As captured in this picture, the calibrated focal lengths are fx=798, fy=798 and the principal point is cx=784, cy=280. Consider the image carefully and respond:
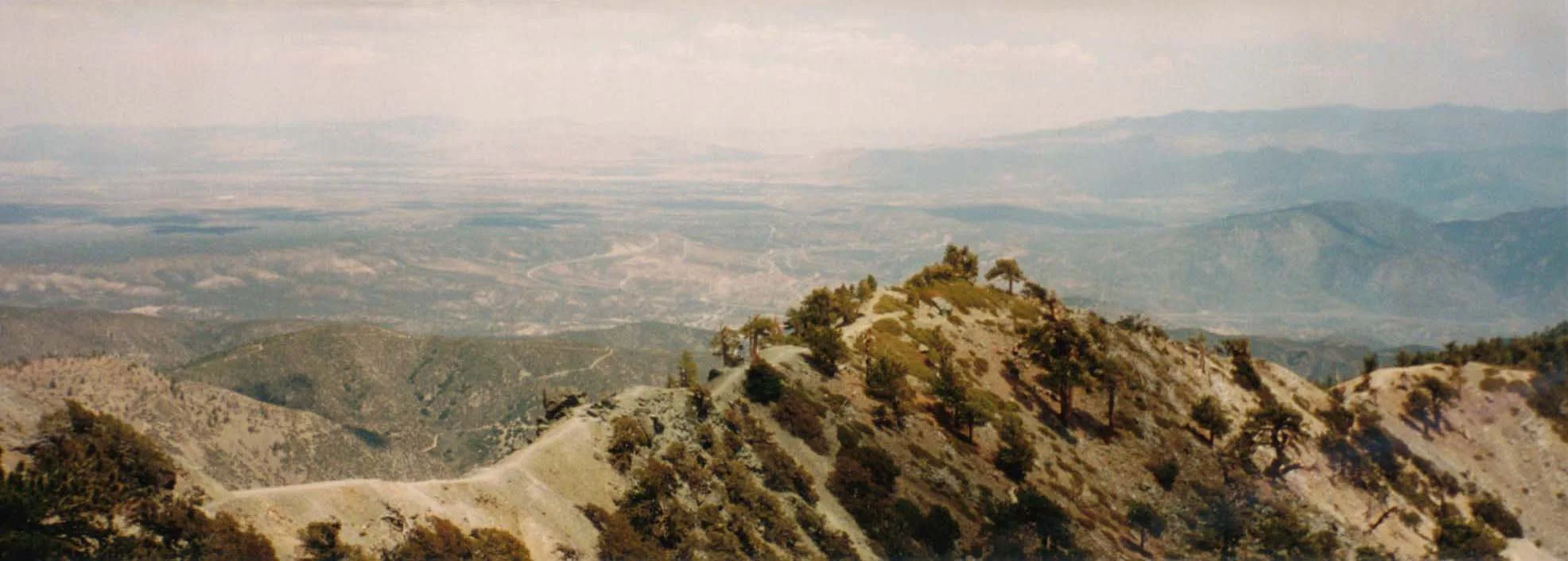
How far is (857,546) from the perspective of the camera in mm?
45875

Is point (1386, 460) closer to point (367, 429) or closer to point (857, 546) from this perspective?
point (857, 546)

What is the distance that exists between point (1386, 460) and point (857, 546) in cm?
7227

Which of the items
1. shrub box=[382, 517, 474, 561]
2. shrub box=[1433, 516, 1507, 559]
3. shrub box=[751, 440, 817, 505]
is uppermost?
shrub box=[382, 517, 474, 561]

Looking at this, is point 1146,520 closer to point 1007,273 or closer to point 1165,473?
point 1165,473

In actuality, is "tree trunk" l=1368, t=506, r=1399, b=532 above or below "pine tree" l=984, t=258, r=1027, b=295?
below

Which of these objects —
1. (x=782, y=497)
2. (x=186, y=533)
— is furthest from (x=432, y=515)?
(x=782, y=497)

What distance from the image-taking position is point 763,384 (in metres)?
56.1

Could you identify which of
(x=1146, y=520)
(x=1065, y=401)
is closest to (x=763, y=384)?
(x=1065, y=401)

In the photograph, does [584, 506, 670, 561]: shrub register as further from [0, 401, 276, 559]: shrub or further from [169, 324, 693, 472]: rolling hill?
[169, 324, 693, 472]: rolling hill

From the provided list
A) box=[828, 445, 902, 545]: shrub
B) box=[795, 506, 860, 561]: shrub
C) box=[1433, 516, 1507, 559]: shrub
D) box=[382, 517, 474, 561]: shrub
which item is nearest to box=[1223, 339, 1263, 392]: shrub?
box=[1433, 516, 1507, 559]: shrub

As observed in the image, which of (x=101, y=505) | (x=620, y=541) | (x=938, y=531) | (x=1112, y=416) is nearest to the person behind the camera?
(x=101, y=505)

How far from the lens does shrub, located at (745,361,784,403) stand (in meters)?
55.2

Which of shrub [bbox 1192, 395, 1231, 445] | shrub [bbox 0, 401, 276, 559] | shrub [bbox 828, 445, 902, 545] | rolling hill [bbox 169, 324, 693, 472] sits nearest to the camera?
shrub [bbox 0, 401, 276, 559]

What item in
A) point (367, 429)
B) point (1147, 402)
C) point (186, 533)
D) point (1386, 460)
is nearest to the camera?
point (186, 533)
